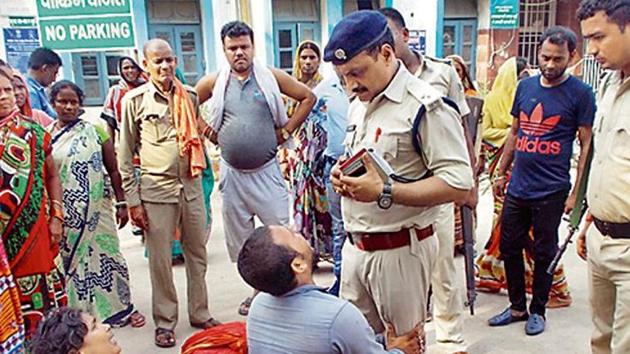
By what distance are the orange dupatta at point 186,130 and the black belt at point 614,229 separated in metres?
2.14

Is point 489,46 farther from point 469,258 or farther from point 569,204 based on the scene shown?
point 569,204

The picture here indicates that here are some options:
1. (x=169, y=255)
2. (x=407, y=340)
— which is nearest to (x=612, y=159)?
(x=407, y=340)

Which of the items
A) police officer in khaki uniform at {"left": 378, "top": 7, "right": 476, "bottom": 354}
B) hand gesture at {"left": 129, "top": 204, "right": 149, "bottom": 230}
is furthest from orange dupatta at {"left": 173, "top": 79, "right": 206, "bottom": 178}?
police officer in khaki uniform at {"left": 378, "top": 7, "right": 476, "bottom": 354}

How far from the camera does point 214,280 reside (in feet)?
14.5

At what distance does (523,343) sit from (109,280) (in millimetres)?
2584

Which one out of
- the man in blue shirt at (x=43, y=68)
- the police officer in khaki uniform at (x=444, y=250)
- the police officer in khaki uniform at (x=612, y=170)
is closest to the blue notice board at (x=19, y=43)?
the man in blue shirt at (x=43, y=68)

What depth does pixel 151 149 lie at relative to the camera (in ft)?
10.6

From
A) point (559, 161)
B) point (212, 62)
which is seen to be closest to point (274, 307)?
point (559, 161)

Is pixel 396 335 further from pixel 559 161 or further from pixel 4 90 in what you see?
pixel 4 90

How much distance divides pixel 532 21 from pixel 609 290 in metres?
10.2

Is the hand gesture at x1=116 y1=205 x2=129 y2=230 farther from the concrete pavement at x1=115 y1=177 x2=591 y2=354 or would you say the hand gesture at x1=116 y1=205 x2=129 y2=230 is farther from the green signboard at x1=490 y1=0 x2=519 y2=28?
the green signboard at x1=490 y1=0 x2=519 y2=28

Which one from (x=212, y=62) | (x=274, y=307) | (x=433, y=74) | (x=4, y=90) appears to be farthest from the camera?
(x=212, y=62)

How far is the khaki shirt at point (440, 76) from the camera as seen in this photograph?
298cm

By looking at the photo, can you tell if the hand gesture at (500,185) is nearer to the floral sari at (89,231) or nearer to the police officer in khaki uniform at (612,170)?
the police officer in khaki uniform at (612,170)
